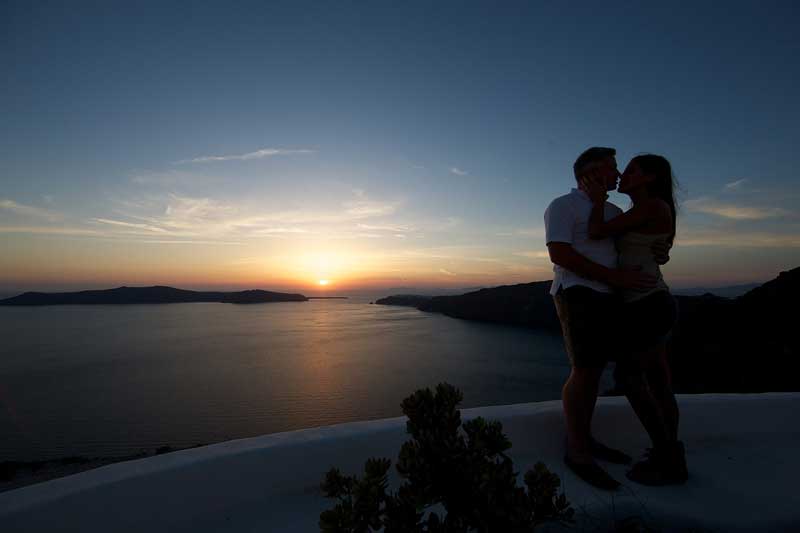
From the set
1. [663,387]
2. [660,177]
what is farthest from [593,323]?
[660,177]

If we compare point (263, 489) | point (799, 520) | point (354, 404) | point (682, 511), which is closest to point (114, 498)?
point (263, 489)

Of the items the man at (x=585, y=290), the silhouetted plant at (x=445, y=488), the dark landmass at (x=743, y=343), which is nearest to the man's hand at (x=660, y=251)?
the man at (x=585, y=290)

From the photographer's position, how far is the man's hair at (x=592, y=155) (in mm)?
1786

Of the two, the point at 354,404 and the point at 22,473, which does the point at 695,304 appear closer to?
the point at 354,404

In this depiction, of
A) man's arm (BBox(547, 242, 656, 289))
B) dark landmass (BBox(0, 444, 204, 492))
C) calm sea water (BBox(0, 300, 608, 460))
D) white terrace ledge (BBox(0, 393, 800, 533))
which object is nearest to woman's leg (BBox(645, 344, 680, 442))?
white terrace ledge (BBox(0, 393, 800, 533))

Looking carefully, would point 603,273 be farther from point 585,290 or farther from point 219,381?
point 219,381

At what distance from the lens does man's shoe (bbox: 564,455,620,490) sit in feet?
5.14

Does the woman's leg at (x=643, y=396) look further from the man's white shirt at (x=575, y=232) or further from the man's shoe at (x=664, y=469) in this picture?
the man's white shirt at (x=575, y=232)

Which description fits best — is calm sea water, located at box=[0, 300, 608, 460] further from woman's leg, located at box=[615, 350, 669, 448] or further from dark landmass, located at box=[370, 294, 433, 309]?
dark landmass, located at box=[370, 294, 433, 309]

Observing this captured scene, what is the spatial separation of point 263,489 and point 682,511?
155cm

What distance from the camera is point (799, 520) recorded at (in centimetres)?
136

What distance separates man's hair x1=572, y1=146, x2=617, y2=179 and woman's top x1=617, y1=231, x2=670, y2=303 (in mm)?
364

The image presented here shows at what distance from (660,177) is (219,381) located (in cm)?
2586

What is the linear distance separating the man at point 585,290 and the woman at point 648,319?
0.06m
